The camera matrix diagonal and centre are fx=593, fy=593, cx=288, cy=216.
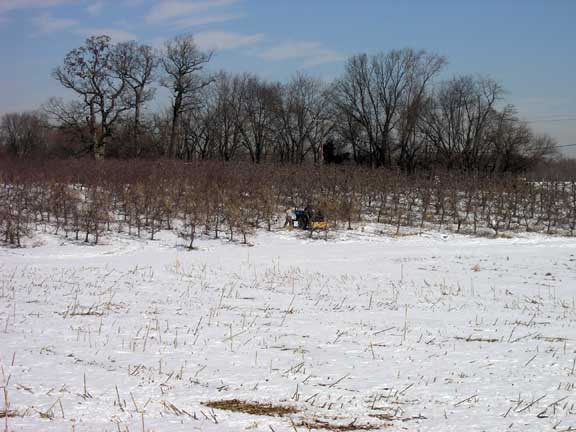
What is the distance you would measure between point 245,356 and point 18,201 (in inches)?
759

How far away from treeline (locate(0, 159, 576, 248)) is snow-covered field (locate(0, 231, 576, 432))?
27.2 ft

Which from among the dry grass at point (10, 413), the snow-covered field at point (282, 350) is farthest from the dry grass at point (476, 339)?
Result: the dry grass at point (10, 413)

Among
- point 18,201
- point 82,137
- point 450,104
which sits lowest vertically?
point 18,201

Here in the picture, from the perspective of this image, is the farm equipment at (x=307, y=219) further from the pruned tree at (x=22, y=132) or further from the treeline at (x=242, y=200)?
the pruned tree at (x=22, y=132)

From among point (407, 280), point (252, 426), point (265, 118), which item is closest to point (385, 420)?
point (252, 426)

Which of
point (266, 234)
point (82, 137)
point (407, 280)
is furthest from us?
point (82, 137)

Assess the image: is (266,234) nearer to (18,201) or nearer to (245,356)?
(18,201)

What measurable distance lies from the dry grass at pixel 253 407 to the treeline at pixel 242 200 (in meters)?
17.7

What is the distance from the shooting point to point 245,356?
6.44 metres

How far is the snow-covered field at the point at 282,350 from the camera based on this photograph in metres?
4.51

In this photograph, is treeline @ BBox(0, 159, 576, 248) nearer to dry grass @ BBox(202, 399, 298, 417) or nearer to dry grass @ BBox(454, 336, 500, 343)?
dry grass @ BBox(454, 336, 500, 343)

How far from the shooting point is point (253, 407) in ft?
15.5

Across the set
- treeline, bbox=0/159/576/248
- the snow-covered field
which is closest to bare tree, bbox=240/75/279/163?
treeline, bbox=0/159/576/248

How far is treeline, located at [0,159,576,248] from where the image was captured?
23.8m
